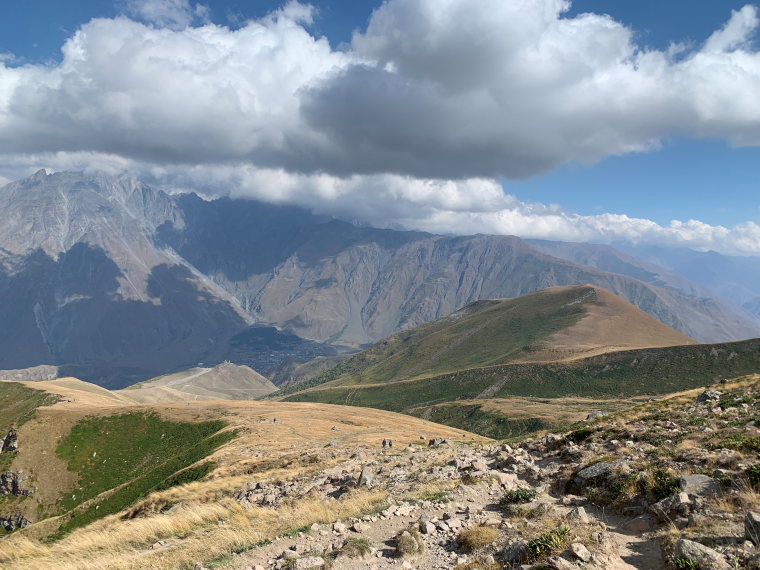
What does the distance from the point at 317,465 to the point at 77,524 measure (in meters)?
33.4

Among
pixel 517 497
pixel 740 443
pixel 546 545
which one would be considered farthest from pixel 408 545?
pixel 740 443

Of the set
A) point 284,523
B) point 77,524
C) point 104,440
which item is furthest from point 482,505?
point 104,440

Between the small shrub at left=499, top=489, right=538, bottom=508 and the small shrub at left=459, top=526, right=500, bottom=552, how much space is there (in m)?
3.73

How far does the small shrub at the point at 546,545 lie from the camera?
10.7 meters

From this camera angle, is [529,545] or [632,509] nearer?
[529,545]

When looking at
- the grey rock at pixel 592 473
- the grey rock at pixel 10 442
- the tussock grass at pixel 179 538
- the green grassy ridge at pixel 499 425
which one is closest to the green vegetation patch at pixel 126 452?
the grey rock at pixel 10 442

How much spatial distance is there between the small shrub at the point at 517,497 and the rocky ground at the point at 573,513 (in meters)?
0.04

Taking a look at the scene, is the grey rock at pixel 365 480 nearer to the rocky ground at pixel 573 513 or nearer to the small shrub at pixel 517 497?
the rocky ground at pixel 573 513

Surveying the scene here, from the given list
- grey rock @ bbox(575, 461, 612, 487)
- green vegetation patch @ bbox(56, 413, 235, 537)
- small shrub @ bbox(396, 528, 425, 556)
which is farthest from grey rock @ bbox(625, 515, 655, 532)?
green vegetation patch @ bbox(56, 413, 235, 537)

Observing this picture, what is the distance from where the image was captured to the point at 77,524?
48.3 metres

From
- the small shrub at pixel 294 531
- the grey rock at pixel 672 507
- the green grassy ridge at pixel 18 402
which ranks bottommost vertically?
the green grassy ridge at pixel 18 402

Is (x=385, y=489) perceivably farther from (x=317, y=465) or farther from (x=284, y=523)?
(x=317, y=465)

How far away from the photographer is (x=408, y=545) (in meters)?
Result: 12.8

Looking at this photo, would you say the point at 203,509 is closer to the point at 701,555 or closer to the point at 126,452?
the point at 701,555
